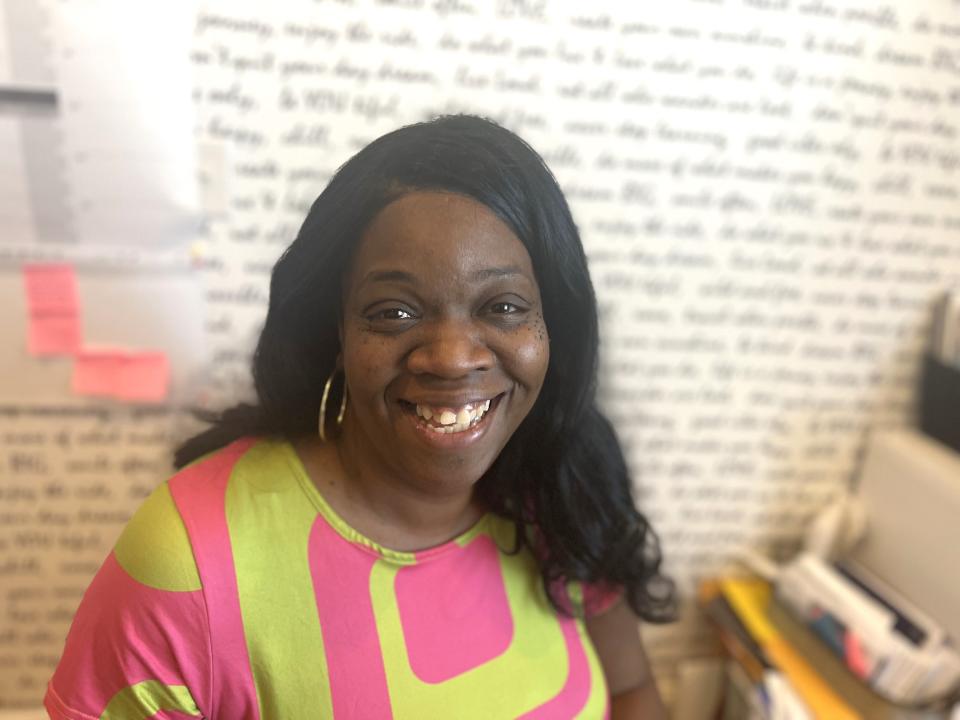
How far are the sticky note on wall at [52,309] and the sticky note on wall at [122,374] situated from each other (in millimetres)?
29

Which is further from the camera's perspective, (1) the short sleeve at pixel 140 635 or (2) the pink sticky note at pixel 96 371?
(2) the pink sticky note at pixel 96 371

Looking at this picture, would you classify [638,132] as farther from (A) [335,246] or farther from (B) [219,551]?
(B) [219,551]

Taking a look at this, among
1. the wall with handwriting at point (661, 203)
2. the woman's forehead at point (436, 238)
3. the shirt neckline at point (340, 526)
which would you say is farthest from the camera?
the wall with handwriting at point (661, 203)

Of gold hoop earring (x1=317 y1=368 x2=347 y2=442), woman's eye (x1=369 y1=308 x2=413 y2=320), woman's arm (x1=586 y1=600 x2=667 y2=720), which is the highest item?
woman's eye (x1=369 y1=308 x2=413 y2=320)

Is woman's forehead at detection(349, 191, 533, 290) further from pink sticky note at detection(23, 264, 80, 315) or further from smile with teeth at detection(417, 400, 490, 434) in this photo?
pink sticky note at detection(23, 264, 80, 315)

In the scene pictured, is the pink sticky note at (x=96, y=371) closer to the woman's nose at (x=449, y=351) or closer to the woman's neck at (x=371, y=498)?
the woman's neck at (x=371, y=498)

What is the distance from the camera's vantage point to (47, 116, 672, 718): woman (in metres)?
0.57

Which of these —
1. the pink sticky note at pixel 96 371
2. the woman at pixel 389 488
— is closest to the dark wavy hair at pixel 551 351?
the woman at pixel 389 488

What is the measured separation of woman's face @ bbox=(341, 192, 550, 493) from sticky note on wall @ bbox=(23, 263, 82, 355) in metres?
0.49

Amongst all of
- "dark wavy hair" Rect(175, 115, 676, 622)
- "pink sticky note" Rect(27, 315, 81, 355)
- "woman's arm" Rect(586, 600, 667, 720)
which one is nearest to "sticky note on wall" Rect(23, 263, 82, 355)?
"pink sticky note" Rect(27, 315, 81, 355)

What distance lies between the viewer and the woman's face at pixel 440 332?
56cm

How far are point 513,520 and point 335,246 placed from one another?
38cm

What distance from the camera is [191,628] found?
57cm

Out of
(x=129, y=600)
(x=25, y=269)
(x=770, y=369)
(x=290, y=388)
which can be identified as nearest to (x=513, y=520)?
(x=290, y=388)
